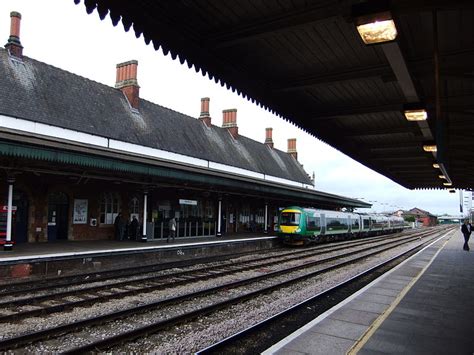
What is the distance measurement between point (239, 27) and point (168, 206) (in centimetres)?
1818

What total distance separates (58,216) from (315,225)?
1637 cm

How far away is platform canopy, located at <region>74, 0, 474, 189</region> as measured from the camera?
4430 mm

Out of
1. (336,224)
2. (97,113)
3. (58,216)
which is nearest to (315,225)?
(336,224)

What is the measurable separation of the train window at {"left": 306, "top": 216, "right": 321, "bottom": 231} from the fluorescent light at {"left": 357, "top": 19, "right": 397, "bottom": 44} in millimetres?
22136

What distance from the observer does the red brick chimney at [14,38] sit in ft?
65.2

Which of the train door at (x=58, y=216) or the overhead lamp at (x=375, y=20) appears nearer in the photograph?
the overhead lamp at (x=375, y=20)

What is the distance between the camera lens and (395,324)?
6.21 m

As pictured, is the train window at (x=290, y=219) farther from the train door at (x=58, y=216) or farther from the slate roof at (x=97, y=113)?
the train door at (x=58, y=216)

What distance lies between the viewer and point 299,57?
605 centimetres

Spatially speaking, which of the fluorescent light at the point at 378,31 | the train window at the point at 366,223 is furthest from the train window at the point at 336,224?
the fluorescent light at the point at 378,31

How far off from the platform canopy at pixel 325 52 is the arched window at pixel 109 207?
517 inches

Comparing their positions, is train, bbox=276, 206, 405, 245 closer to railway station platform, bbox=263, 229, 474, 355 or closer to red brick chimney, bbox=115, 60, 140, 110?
red brick chimney, bbox=115, 60, 140, 110

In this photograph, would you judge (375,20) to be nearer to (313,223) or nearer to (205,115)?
(313,223)

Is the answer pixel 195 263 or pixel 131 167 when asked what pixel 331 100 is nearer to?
pixel 131 167
